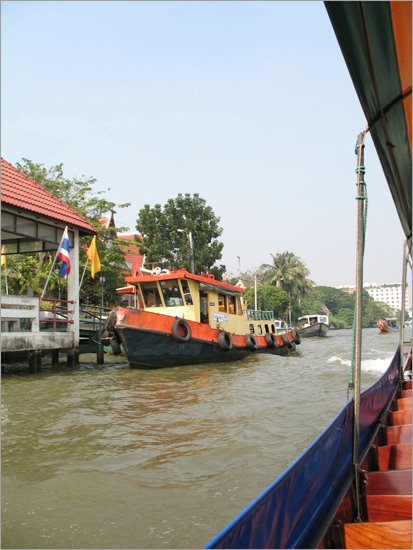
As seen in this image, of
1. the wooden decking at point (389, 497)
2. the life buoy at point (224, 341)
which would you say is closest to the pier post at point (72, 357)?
the life buoy at point (224, 341)

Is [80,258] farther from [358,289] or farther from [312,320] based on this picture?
[312,320]

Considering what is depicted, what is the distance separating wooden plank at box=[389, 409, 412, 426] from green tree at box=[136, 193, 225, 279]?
26.4 meters

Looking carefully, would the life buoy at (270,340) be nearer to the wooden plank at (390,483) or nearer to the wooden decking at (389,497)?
the wooden decking at (389,497)

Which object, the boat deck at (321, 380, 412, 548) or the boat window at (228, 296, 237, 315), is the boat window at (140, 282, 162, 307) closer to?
the boat window at (228, 296, 237, 315)

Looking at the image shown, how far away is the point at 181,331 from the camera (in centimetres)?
1148

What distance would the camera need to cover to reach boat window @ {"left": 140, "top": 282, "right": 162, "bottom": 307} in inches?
510

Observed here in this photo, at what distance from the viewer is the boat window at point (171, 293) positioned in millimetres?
12742

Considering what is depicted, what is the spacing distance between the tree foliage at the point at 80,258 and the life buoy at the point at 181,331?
6883 mm

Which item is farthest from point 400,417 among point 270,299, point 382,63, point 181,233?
point 270,299

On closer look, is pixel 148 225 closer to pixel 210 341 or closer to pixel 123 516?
pixel 210 341

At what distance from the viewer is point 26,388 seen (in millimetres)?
8297

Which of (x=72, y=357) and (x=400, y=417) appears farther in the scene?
(x=72, y=357)

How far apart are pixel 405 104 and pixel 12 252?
38.7ft

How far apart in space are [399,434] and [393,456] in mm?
434
